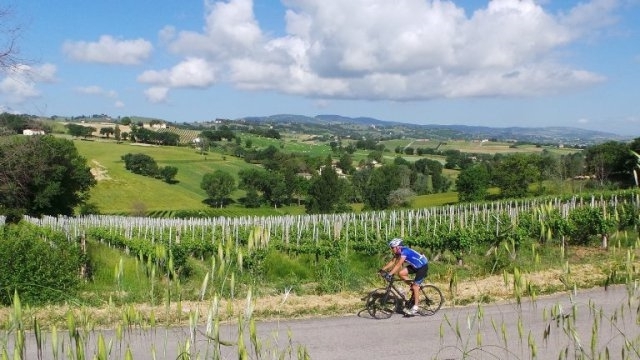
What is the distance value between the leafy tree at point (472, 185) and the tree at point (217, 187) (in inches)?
1512

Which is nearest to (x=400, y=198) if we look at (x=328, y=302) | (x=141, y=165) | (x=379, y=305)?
(x=141, y=165)

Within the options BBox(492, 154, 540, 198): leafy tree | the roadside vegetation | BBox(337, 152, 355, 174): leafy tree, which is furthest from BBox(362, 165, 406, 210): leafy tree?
BBox(337, 152, 355, 174): leafy tree

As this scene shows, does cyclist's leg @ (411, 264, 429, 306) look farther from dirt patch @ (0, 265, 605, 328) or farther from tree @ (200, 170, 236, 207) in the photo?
tree @ (200, 170, 236, 207)

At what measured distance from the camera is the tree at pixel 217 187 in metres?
90.4

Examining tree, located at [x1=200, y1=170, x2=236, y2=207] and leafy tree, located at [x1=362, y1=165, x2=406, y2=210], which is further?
tree, located at [x1=200, y1=170, x2=236, y2=207]

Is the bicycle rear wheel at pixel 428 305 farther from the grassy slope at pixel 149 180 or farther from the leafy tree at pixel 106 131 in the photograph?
the leafy tree at pixel 106 131

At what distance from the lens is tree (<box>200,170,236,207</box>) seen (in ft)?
297

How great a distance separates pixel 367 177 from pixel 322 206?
32.5 m

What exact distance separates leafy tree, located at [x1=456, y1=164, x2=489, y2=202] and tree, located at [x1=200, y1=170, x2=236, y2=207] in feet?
126

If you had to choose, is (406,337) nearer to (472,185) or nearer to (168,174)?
(472,185)

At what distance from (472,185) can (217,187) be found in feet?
136

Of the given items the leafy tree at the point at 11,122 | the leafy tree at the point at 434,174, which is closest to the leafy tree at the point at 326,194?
the leafy tree at the point at 434,174

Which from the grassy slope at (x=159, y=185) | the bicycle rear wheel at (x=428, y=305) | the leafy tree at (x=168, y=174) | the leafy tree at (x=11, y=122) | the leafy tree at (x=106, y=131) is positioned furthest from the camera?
the leafy tree at (x=106, y=131)

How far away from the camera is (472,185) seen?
7519cm
